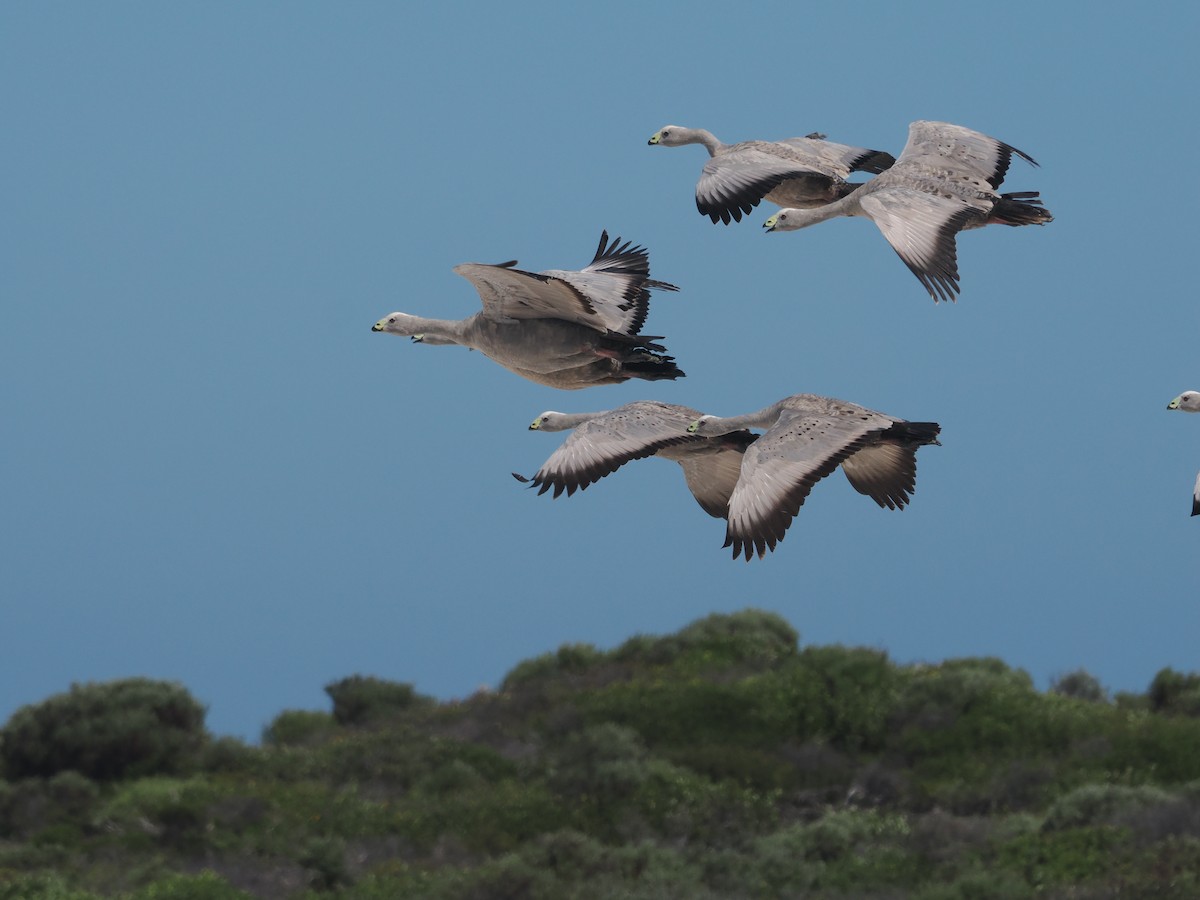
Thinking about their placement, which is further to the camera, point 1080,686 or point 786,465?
point 1080,686

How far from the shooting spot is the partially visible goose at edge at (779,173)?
14002mm

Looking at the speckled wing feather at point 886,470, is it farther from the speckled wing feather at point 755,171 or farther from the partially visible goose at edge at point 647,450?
the speckled wing feather at point 755,171

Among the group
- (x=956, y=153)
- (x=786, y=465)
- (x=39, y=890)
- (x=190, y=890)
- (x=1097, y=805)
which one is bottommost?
(x=190, y=890)

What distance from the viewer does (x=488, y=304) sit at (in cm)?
1434

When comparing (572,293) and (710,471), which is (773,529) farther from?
(572,293)

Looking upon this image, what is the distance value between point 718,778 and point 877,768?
7.88 feet

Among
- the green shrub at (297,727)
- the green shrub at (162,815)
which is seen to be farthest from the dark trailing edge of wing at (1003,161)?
the green shrub at (297,727)

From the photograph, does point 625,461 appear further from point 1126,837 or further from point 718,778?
point 718,778

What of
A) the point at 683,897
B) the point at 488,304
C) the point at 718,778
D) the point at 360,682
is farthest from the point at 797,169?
the point at 360,682

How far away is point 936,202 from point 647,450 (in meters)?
2.82

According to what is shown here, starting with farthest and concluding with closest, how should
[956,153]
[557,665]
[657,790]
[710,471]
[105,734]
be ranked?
1. [557,665]
2. [105,734]
3. [657,790]
4. [956,153]
5. [710,471]

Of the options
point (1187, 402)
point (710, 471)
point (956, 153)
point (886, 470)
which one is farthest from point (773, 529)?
point (1187, 402)

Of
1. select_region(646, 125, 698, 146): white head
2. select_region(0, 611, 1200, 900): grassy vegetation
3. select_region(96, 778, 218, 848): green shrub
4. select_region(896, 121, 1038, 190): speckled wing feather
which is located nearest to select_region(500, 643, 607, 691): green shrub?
select_region(0, 611, 1200, 900): grassy vegetation

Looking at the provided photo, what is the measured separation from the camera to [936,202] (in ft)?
43.0
